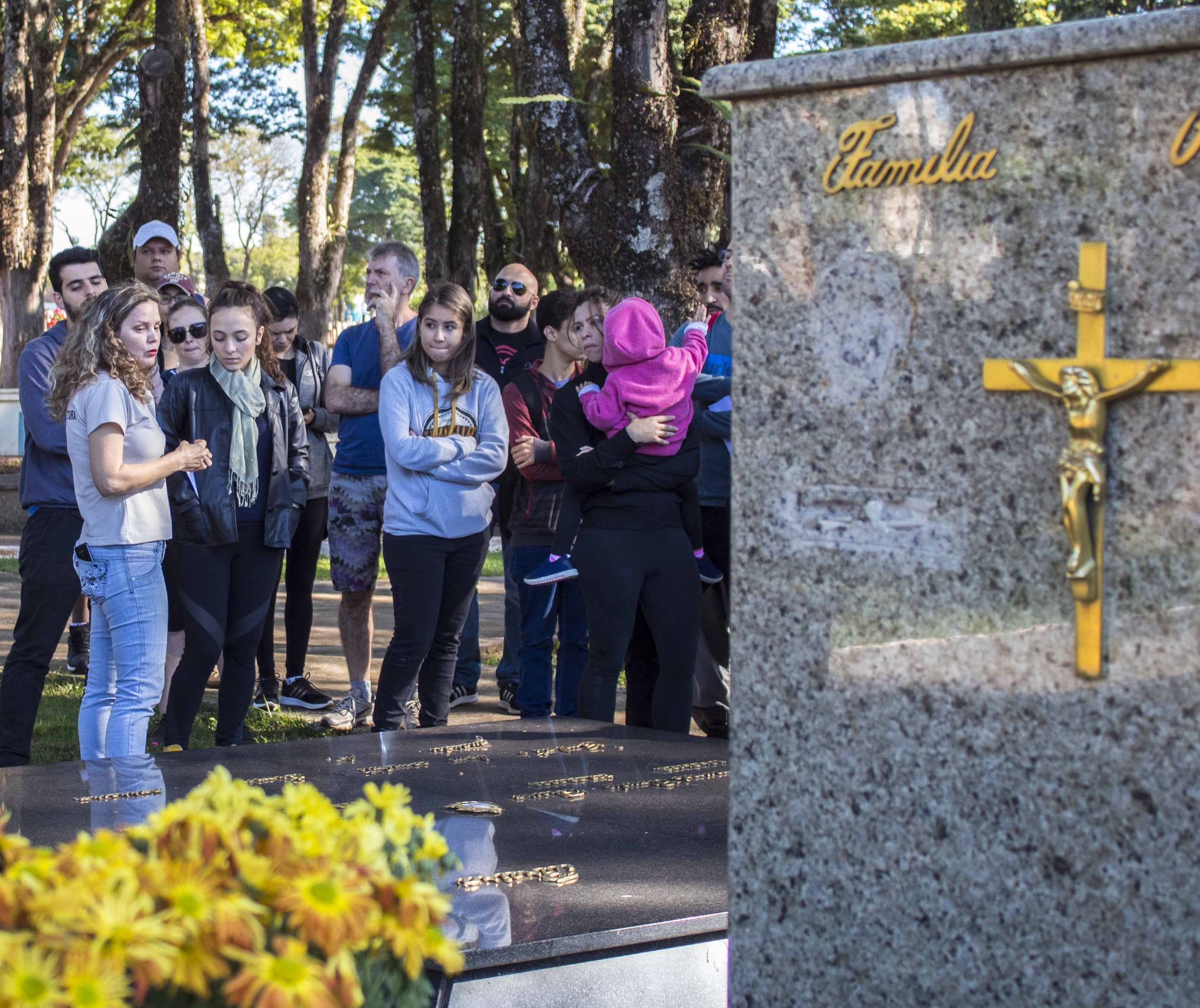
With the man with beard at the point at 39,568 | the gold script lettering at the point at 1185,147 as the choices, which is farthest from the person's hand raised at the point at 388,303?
the gold script lettering at the point at 1185,147

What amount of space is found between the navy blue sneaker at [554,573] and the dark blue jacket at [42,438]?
1.81m

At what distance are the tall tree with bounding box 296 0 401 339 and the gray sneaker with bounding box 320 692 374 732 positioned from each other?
603 inches

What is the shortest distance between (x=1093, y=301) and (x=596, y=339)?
3.70 meters

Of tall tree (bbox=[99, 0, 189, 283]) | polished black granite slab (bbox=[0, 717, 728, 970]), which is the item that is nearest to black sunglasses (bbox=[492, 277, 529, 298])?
polished black granite slab (bbox=[0, 717, 728, 970])

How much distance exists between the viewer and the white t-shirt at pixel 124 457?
4750 mm

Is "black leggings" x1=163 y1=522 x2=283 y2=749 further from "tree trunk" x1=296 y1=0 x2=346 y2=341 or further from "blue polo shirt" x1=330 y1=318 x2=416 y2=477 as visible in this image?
"tree trunk" x1=296 y1=0 x2=346 y2=341

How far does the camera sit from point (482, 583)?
12102 mm

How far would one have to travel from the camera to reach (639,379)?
5.14 m

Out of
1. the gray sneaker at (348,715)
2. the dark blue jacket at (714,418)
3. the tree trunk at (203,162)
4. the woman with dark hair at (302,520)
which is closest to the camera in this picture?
the dark blue jacket at (714,418)

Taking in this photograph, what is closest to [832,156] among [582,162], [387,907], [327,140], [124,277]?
[387,907]

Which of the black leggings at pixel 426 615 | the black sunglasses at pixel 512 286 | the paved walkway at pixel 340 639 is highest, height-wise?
the black sunglasses at pixel 512 286

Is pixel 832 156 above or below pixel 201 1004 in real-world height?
above

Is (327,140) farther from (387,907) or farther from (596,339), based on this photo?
(387,907)

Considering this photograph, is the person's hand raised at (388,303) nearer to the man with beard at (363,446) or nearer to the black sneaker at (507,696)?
the man with beard at (363,446)
